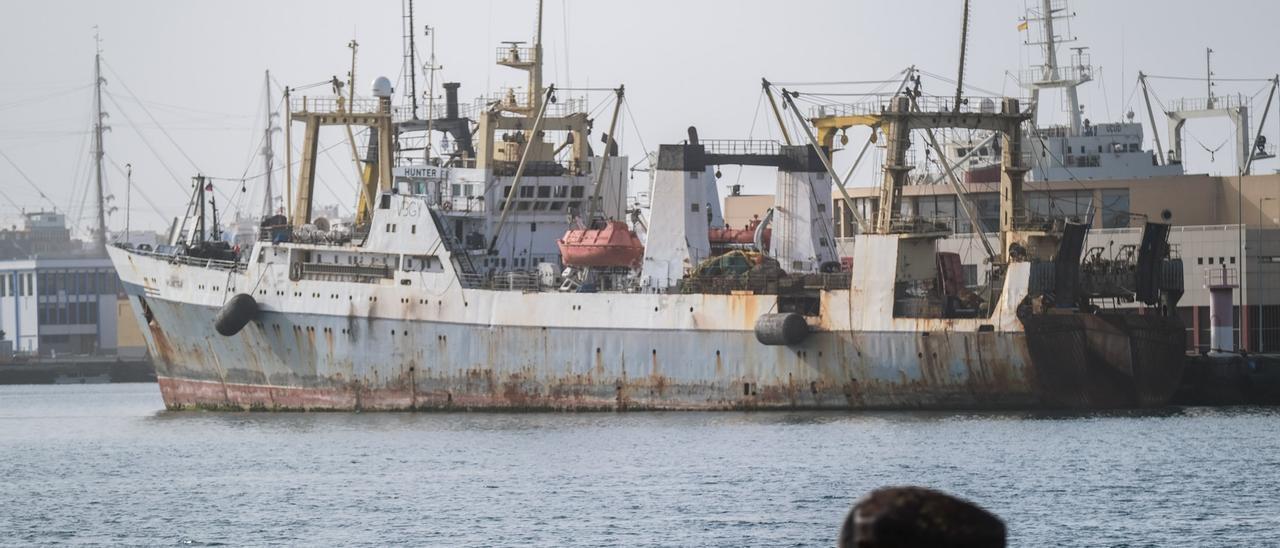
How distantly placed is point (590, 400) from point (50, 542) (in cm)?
2361

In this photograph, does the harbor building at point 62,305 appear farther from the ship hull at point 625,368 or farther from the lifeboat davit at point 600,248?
the lifeboat davit at point 600,248

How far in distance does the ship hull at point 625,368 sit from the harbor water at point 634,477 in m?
1.05

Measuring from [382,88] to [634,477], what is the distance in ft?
98.2

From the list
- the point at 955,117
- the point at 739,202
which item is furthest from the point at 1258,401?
the point at 739,202

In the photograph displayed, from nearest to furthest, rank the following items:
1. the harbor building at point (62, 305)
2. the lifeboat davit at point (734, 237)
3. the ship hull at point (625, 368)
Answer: the ship hull at point (625, 368)
the lifeboat davit at point (734, 237)
the harbor building at point (62, 305)

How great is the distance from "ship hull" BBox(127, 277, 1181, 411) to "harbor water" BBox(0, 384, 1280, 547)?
1.05 meters

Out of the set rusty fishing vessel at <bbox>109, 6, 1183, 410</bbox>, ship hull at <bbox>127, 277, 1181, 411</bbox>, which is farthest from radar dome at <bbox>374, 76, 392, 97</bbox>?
ship hull at <bbox>127, 277, 1181, 411</bbox>

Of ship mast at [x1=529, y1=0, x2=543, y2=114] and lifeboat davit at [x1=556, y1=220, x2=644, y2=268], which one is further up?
ship mast at [x1=529, y1=0, x2=543, y2=114]

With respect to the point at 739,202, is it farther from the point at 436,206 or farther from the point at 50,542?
the point at 50,542

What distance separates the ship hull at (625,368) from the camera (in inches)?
1946

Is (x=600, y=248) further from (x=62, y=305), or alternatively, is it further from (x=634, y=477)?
(x=62, y=305)

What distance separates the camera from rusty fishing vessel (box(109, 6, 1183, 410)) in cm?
5009

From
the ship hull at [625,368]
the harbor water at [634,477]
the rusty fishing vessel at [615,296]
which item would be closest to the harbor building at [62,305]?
the rusty fishing vessel at [615,296]

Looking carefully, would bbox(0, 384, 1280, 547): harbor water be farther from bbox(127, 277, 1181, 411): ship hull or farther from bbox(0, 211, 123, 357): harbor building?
bbox(0, 211, 123, 357): harbor building
